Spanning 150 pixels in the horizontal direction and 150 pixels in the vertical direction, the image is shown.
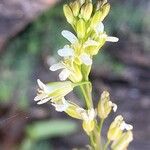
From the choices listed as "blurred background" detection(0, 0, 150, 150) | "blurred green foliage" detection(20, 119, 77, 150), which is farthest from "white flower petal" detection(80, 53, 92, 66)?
"blurred green foliage" detection(20, 119, 77, 150)

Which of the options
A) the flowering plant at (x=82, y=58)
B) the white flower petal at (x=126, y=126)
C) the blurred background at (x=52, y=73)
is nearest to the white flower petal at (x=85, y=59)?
the flowering plant at (x=82, y=58)

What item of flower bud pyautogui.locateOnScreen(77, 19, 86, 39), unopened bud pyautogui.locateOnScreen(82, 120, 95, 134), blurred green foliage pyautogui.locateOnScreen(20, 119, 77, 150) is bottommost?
unopened bud pyautogui.locateOnScreen(82, 120, 95, 134)

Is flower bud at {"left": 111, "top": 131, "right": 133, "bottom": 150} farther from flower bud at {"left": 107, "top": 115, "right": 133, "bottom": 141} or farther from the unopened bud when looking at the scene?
the unopened bud

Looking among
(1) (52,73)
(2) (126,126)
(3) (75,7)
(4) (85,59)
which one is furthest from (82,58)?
(1) (52,73)

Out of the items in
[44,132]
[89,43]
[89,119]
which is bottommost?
[89,119]

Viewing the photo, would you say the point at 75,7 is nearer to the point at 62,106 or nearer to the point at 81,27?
the point at 81,27

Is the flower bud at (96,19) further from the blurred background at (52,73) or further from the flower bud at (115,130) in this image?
the blurred background at (52,73)
